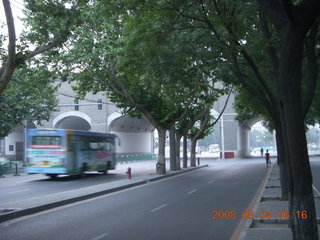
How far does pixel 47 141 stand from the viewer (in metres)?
24.4

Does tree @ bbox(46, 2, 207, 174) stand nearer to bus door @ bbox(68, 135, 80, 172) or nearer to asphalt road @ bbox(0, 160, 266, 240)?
bus door @ bbox(68, 135, 80, 172)

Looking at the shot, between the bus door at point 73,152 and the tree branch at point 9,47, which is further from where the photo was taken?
the bus door at point 73,152

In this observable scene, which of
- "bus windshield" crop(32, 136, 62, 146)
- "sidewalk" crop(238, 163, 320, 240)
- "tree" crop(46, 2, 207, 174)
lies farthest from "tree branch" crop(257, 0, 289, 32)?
"bus windshield" crop(32, 136, 62, 146)

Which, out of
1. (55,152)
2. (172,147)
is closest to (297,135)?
(55,152)

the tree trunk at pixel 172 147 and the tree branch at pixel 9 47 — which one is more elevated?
the tree branch at pixel 9 47

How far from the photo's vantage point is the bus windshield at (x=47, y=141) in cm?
2423

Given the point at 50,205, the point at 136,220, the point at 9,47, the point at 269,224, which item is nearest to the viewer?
the point at 9,47

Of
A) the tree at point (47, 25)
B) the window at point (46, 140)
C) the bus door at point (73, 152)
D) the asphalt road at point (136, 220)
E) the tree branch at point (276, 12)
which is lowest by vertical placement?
the asphalt road at point (136, 220)

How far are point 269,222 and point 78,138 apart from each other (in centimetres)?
1777

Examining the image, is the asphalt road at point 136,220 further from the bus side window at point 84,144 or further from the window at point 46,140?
the bus side window at point 84,144

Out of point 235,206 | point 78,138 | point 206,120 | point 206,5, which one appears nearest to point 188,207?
point 235,206

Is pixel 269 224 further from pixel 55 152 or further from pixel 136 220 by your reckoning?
pixel 55 152

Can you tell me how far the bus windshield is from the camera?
24.2 meters
